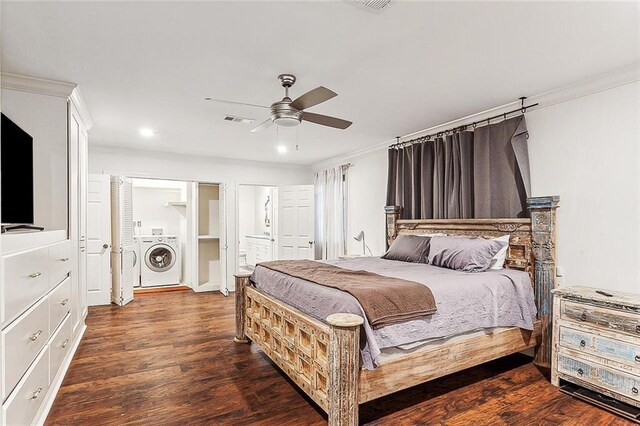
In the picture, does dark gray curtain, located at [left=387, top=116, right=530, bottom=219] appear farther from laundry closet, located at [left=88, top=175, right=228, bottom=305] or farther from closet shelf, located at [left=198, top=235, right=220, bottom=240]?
closet shelf, located at [left=198, top=235, right=220, bottom=240]

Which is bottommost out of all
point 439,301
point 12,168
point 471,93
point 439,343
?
point 439,343

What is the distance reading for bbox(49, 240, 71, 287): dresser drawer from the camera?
2.33 meters

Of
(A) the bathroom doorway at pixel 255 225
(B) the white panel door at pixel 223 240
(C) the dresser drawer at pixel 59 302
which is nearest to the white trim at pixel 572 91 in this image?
(B) the white panel door at pixel 223 240

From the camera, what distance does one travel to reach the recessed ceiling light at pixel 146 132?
445 centimetres

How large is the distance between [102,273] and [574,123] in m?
6.13

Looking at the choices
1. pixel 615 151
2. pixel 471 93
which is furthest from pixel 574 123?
pixel 471 93

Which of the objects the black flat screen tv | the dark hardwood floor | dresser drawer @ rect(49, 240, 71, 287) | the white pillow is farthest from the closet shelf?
the white pillow

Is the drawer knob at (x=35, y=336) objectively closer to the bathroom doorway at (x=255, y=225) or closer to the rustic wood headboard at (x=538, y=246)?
the rustic wood headboard at (x=538, y=246)

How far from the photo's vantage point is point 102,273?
5.15m

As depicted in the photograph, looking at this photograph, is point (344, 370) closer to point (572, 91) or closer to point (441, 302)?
point (441, 302)

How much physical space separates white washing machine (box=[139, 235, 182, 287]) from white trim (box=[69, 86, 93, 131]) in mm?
2987

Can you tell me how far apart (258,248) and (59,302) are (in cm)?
587

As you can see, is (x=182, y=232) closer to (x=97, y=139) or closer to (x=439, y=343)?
(x=97, y=139)

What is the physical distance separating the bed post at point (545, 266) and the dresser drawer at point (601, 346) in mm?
408
